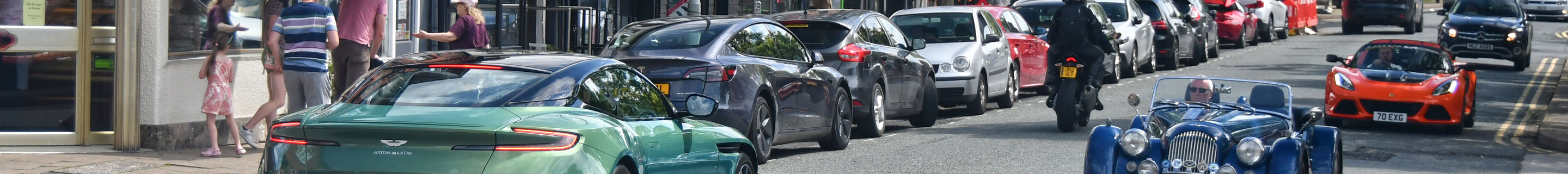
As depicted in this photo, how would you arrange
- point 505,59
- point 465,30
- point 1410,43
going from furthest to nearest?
point 1410,43 < point 465,30 < point 505,59

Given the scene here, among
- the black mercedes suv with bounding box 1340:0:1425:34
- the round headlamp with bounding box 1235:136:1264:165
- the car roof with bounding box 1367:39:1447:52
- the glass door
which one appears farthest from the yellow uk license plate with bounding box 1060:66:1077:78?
the black mercedes suv with bounding box 1340:0:1425:34

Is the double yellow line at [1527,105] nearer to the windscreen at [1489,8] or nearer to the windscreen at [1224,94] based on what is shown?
the windscreen at [1489,8]

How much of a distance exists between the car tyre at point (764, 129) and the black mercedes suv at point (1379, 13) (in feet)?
84.3

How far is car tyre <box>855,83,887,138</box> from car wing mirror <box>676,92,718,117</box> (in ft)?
15.5

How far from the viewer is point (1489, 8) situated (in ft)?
78.3

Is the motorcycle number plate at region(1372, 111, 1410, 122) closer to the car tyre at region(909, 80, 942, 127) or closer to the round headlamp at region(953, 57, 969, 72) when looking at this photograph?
the round headlamp at region(953, 57, 969, 72)

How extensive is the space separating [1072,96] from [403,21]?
4746mm

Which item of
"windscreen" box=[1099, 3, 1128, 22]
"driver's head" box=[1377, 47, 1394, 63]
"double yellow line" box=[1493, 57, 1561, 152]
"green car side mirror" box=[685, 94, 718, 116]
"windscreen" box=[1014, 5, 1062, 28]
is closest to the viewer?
"green car side mirror" box=[685, 94, 718, 116]

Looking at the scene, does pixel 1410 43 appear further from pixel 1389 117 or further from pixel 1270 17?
pixel 1270 17

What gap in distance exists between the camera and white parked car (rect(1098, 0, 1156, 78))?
18828 mm

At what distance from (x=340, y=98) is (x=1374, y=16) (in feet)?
97.8

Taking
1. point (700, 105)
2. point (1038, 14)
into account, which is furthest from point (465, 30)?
point (1038, 14)

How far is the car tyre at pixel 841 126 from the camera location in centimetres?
1027

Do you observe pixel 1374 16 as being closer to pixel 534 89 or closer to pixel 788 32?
pixel 788 32
